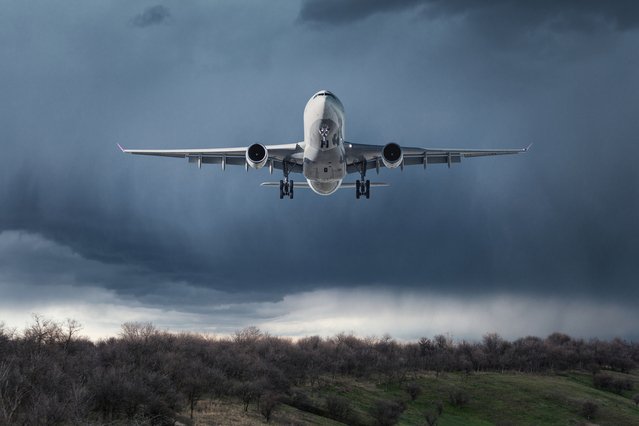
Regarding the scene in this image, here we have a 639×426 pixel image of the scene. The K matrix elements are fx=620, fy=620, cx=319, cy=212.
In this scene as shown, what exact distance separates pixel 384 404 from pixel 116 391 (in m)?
43.5

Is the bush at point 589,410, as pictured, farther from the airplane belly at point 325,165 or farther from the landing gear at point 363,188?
the airplane belly at point 325,165

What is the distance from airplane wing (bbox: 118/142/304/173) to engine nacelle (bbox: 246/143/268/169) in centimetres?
190

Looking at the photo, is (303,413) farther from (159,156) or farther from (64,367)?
(159,156)

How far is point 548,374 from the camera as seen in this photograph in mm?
126625

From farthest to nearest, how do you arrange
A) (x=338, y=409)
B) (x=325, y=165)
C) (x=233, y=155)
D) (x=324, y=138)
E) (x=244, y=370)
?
1. (x=244, y=370)
2. (x=338, y=409)
3. (x=233, y=155)
4. (x=325, y=165)
5. (x=324, y=138)

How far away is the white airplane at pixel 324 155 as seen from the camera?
37312mm

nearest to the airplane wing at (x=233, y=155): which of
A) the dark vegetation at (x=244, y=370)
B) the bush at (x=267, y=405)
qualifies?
the dark vegetation at (x=244, y=370)

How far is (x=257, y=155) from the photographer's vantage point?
40.6 meters

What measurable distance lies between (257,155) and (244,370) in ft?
183

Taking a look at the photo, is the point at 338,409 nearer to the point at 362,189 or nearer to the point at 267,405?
the point at 267,405

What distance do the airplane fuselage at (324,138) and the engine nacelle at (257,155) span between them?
2.84 m

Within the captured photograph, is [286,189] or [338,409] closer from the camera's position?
[286,189]

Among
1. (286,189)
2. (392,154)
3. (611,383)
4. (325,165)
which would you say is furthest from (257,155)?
(611,383)

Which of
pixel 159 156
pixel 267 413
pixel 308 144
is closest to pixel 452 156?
pixel 308 144
